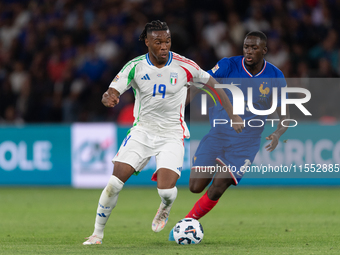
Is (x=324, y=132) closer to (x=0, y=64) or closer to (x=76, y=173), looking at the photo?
(x=76, y=173)

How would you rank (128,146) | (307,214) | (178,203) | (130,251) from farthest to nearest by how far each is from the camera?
(178,203) → (307,214) → (128,146) → (130,251)

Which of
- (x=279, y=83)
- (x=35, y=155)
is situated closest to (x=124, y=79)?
(x=279, y=83)

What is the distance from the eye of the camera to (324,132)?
13.0 m

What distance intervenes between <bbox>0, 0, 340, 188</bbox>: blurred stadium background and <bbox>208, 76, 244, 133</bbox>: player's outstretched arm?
17.8 feet

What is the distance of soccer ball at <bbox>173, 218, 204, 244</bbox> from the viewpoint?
21.9 ft

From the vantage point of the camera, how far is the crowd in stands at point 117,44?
14.2m

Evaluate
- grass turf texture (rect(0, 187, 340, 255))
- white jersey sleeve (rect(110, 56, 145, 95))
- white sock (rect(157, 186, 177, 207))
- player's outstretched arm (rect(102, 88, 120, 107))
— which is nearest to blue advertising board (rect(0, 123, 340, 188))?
grass turf texture (rect(0, 187, 340, 255))

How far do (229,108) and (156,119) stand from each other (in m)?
0.85

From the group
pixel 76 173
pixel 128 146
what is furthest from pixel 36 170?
pixel 128 146

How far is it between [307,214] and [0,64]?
31.2 ft

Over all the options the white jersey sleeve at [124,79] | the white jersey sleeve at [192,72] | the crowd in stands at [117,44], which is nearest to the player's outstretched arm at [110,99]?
the white jersey sleeve at [124,79]

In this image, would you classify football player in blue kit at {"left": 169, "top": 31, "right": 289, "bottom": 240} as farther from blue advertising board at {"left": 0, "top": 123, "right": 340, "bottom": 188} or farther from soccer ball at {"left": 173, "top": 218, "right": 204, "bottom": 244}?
blue advertising board at {"left": 0, "top": 123, "right": 340, "bottom": 188}

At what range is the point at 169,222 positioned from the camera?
873cm

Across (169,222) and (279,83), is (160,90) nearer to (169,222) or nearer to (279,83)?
(279,83)
